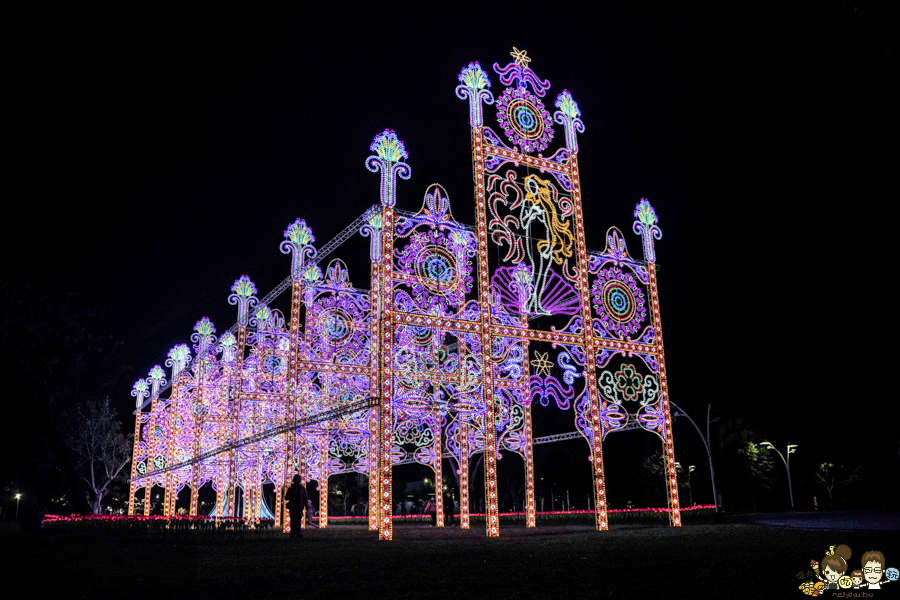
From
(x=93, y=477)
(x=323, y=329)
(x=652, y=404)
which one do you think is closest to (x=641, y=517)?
(x=652, y=404)

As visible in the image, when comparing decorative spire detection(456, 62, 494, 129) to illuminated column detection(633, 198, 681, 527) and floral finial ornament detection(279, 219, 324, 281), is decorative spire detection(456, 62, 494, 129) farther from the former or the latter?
floral finial ornament detection(279, 219, 324, 281)

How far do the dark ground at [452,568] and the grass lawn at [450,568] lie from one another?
17 millimetres

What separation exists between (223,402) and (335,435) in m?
9.44

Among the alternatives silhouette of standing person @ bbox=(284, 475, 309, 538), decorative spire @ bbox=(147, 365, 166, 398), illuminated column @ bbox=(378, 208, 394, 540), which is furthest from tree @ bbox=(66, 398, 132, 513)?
illuminated column @ bbox=(378, 208, 394, 540)

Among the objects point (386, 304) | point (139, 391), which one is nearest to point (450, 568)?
point (386, 304)

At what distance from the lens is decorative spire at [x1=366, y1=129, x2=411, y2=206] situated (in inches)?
756

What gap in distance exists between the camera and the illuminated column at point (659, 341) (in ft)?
69.9

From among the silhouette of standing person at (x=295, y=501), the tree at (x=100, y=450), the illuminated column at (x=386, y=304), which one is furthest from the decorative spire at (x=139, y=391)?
the illuminated column at (x=386, y=304)

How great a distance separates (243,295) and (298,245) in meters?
7.66

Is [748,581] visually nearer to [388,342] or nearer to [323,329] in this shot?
[388,342]

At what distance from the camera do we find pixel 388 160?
1958 centimetres

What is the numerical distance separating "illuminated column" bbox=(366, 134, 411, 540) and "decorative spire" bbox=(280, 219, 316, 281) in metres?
8.89

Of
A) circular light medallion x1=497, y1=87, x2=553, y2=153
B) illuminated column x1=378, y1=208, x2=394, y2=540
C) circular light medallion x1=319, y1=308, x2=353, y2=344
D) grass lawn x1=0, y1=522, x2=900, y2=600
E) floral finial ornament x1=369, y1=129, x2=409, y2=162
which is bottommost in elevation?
grass lawn x1=0, y1=522, x2=900, y2=600

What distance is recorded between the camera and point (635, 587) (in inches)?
303
